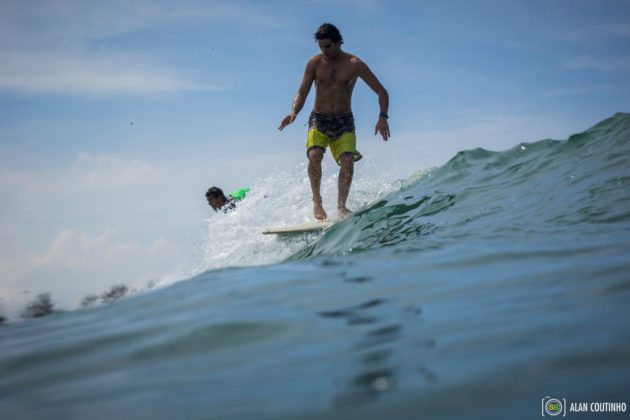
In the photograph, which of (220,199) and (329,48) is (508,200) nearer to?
(329,48)

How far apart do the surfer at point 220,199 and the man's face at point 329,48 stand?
380cm

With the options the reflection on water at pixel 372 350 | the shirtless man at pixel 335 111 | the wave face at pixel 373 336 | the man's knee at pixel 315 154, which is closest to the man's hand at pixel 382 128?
the shirtless man at pixel 335 111

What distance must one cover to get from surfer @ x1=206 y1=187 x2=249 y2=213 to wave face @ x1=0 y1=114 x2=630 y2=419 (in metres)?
5.48

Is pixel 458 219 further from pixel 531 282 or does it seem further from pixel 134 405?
pixel 134 405

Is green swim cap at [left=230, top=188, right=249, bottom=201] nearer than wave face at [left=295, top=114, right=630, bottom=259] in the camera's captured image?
No

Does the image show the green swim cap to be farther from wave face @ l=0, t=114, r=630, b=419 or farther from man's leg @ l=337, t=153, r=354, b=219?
wave face @ l=0, t=114, r=630, b=419

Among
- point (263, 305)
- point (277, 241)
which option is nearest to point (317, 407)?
point (263, 305)

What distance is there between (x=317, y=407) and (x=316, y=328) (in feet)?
3.15

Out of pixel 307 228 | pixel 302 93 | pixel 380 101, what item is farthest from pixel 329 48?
pixel 307 228

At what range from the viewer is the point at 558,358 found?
2.12 meters

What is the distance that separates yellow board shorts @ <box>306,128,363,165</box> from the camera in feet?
27.5

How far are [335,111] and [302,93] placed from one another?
49 cm

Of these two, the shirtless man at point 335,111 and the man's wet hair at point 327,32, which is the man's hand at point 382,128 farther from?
the man's wet hair at point 327,32

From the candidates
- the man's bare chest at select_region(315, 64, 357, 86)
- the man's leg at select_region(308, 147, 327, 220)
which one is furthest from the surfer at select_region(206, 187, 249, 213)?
the man's bare chest at select_region(315, 64, 357, 86)
